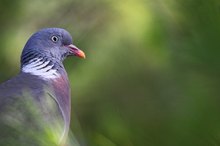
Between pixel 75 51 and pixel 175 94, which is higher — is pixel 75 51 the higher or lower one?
the higher one

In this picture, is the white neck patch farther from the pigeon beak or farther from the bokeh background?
the bokeh background

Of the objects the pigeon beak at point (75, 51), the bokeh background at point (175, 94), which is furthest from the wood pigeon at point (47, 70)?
the bokeh background at point (175, 94)

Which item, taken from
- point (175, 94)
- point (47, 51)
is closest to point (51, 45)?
point (47, 51)

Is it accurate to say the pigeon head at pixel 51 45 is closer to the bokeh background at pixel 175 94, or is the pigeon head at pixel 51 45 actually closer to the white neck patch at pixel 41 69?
the white neck patch at pixel 41 69

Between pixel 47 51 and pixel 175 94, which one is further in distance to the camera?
pixel 47 51

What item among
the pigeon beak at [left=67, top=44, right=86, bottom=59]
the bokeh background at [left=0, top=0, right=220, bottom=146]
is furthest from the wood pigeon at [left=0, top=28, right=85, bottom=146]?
the bokeh background at [left=0, top=0, right=220, bottom=146]

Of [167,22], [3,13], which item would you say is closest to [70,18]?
[3,13]

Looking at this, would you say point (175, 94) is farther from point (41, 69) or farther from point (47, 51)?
point (47, 51)

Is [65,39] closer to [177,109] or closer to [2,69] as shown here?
[2,69]
